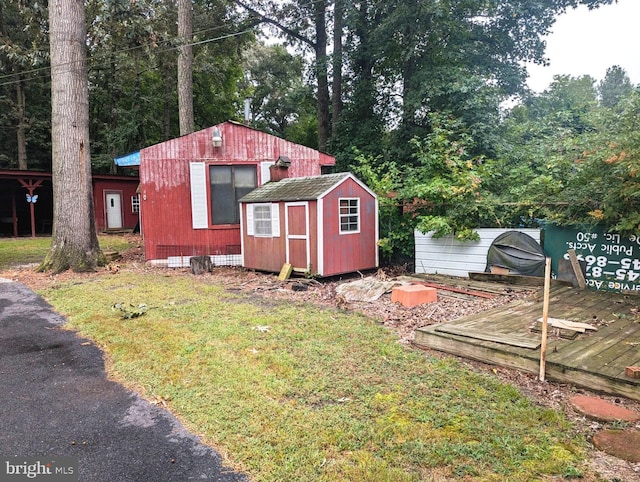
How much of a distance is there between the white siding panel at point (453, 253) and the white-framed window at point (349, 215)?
1.31m

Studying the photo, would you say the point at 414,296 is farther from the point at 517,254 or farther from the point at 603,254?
the point at 603,254

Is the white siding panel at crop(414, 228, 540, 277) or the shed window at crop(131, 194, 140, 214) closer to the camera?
the white siding panel at crop(414, 228, 540, 277)

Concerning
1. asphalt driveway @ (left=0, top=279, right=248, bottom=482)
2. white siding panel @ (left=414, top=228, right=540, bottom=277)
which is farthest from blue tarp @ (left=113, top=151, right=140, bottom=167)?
white siding panel @ (left=414, top=228, right=540, bottom=277)

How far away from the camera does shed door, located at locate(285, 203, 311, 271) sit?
313 inches

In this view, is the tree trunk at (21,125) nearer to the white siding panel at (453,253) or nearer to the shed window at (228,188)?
the shed window at (228,188)

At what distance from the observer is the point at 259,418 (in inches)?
110

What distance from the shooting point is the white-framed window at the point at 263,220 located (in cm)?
855

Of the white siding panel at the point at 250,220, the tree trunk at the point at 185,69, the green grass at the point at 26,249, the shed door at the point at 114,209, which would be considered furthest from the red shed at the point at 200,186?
the shed door at the point at 114,209

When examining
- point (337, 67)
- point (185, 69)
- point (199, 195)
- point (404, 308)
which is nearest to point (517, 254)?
point (404, 308)

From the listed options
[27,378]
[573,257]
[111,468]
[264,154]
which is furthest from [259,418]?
[264,154]

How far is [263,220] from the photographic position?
8891mm

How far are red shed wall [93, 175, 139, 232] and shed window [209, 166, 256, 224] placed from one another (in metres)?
11.0

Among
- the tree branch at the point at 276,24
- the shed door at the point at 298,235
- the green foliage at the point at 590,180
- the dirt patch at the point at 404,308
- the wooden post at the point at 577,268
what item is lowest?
the dirt patch at the point at 404,308

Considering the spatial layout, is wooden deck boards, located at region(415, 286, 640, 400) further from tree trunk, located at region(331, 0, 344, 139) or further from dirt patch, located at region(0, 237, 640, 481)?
tree trunk, located at region(331, 0, 344, 139)
